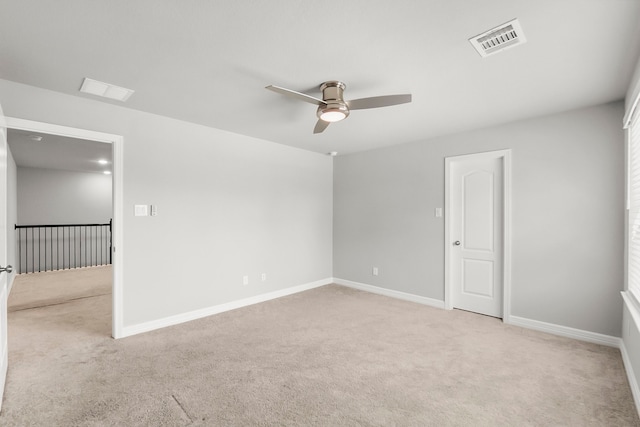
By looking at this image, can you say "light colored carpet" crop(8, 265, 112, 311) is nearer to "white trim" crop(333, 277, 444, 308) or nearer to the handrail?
the handrail

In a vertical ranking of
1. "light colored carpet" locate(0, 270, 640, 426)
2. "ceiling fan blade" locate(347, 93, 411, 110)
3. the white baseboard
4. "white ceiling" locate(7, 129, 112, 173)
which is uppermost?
"white ceiling" locate(7, 129, 112, 173)

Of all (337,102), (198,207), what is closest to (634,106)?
(337,102)

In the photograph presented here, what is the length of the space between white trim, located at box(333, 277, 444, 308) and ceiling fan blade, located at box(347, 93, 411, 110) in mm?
3126

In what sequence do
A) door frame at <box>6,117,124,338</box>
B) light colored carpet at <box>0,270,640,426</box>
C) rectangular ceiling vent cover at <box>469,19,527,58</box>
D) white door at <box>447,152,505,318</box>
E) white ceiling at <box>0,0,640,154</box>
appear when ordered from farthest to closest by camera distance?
white door at <box>447,152,505,318</box> → door frame at <box>6,117,124,338</box> → light colored carpet at <box>0,270,640,426</box> → rectangular ceiling vent cover at <box>469,19,527,58</box> → white ceiling at <box>0,0,640,154</box>

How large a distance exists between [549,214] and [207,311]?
14.1ft

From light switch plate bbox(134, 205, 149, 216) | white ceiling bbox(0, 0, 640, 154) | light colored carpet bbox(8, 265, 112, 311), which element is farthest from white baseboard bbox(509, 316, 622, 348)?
light colored carpet bbox(8, 265, 112, 311)


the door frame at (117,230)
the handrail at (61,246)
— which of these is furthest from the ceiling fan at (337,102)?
the handrail at (61,246)

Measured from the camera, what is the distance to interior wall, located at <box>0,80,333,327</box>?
11.2ft

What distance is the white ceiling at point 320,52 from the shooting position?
180 cm

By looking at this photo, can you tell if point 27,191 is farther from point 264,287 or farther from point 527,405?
point 527,405

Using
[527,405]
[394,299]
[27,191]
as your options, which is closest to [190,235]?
[394,299]

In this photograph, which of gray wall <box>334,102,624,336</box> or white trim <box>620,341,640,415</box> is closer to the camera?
white trim <box>620,341,640,415</box>

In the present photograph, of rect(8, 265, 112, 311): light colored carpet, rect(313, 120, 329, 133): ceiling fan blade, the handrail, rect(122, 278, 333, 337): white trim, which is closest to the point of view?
rect(313, 120, 329, 133): ceiling fan blade

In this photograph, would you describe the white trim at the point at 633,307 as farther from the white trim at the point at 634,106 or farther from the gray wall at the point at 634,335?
the white trim at the point at 634,106
